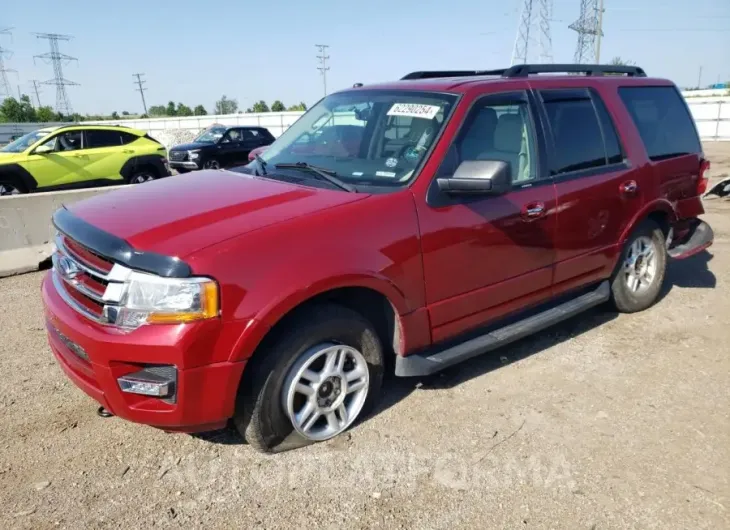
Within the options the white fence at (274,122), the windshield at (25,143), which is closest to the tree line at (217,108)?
the white fence at (274,122)

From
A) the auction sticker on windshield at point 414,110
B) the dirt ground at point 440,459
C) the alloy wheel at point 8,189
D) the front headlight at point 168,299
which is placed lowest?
the dirt ground at point 440,459

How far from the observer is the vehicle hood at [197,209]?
2.73 m

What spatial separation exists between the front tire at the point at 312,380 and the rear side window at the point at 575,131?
1895 millimetres

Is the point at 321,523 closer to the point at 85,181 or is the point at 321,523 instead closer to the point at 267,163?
the point at 267,163

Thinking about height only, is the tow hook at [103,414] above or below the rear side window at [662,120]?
below

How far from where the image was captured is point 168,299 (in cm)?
259

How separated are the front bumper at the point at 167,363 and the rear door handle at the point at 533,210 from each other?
2031 millimetres

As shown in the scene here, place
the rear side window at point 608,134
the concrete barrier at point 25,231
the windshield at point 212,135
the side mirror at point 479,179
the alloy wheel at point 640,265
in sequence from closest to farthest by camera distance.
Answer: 1. the side mirror at point 479,179
2. the rear side window at point 608,134
3. the alloy wheel at point 640,265
4. the concrete barrier at point 25,231
5. the windshield at point 212,135

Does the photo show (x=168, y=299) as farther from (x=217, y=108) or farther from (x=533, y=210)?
(x=217, y=108)

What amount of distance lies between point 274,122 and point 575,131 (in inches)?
1408

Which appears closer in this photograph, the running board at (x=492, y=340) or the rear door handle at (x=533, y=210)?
the running board at (x=492, y=340)

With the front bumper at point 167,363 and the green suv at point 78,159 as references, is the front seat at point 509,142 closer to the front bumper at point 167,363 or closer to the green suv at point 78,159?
the front bumper at point 167,363

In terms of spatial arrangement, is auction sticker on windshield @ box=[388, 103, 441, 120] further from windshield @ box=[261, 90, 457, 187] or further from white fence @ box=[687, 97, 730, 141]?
white fence @ box=[687, 97, 730, 141]

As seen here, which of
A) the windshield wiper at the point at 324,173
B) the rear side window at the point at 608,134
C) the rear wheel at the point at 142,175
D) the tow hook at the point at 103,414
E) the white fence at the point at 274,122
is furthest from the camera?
the white fence at the point at 274,122
